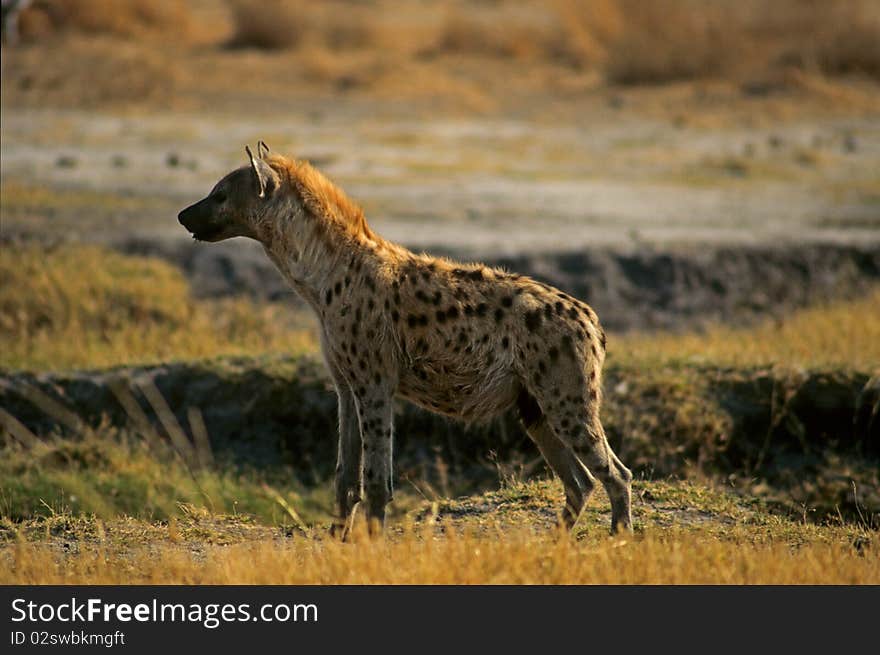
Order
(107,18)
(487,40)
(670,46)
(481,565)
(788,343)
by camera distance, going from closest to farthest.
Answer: (481,565)
(788,343)
(670,46)
(107,18)
(487,40)

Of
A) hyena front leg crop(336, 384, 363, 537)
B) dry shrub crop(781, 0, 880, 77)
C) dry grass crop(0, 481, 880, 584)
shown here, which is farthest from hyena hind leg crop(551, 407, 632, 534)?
dry shrub crop(781, 0, 880, 77)

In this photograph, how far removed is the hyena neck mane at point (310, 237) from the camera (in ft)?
22.4

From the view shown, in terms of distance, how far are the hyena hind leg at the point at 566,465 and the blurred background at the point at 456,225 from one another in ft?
2.32

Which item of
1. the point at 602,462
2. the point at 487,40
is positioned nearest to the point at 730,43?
the point at 487,40

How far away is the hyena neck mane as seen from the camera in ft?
22.4

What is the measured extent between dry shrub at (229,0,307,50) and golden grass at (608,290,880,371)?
1423 centimetres

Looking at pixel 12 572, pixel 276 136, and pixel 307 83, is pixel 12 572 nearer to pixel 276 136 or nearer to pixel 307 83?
pixel 276 136

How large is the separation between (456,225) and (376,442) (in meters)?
6.82

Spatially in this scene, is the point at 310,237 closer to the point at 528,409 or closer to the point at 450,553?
the point at 528,409

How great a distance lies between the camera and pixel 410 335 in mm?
6652

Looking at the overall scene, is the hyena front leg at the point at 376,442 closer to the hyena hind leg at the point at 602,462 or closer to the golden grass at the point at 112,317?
the hyena hind leg at the point at 602,462
